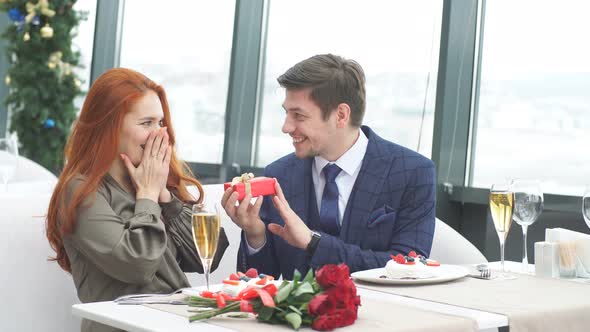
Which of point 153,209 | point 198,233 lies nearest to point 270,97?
point 153,209

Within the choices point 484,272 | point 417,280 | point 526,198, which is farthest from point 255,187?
point 526,198

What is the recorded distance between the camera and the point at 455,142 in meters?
4.79

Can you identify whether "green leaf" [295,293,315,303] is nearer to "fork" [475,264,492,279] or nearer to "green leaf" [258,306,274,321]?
"green leaf" [258,306,274,321]

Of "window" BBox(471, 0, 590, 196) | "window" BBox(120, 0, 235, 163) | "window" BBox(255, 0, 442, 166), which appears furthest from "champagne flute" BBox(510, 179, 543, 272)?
"window" BBox(120, 0, 235, 163)

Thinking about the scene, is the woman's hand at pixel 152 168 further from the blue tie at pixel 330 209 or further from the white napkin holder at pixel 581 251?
the white napkin holder at pixel 581 251

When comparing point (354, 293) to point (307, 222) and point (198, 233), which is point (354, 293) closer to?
point (198, 233)

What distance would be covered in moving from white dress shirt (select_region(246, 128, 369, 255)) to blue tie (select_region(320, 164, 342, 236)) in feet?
0.07

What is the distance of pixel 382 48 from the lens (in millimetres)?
5176

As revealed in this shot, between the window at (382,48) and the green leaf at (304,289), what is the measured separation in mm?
3218

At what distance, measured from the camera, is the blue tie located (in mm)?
2875

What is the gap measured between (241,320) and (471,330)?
474 millimetres

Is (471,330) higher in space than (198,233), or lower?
lower

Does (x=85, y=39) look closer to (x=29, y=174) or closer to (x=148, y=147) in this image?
(x=29, y=174)

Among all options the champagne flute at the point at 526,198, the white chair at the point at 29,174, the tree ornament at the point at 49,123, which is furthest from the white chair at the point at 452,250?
the tree ornament at the point at 49,123
